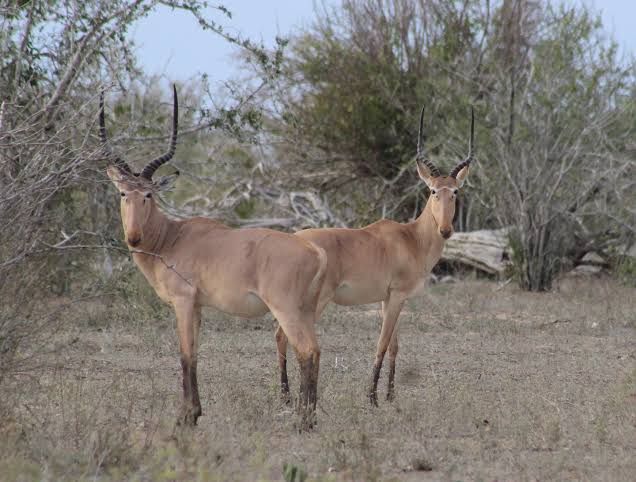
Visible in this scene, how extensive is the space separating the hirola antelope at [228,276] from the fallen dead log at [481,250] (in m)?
11.1

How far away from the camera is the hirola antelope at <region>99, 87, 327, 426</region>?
7355mm

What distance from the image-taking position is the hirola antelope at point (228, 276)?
7.36 m

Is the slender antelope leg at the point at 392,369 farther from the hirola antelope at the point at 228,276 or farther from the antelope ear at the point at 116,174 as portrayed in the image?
the antelope ear at the point at 116,174

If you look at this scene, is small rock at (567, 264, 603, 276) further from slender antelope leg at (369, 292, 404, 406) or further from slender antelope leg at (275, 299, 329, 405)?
slender antelope leg at (275, 299, 329, 405)

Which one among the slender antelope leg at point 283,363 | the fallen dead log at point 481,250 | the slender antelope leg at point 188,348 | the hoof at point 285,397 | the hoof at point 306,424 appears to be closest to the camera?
the hoof at point 306,424

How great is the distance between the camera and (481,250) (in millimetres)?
18609

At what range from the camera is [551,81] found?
16.5 metres

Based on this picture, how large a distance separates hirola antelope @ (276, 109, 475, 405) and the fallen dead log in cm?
840

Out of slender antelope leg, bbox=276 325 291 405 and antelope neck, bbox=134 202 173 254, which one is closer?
antelope neck, bbox=134 202 173 254

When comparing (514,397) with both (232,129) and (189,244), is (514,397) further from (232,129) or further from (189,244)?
(232,129)

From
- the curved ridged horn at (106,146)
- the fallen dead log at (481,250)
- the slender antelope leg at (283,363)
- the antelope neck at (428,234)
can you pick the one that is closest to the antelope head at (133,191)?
the curved ridged horn at (106,146)

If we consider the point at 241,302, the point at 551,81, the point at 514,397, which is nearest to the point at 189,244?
the point at 241,302

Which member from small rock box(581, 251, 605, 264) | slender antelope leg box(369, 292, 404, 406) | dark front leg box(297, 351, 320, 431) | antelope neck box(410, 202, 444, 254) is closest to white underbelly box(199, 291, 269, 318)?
dark front leg box(297, 351, 320, 431)

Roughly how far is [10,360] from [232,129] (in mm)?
6105
